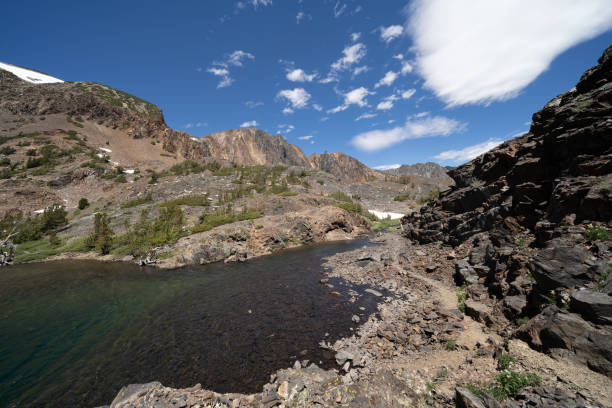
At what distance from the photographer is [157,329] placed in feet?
33.7

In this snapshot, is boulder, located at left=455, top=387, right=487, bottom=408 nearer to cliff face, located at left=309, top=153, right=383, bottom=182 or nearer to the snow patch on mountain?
the snow patch on mountain

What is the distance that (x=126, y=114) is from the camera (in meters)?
73.2

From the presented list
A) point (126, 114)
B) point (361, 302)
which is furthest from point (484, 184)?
point (126, 114)

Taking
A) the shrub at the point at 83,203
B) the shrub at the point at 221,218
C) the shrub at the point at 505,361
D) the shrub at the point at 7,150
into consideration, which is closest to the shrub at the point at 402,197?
the shrub at the point at 221,218

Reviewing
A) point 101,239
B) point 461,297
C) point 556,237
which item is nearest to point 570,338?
point 556,237

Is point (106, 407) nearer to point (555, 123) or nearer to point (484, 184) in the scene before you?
point (555, 123)

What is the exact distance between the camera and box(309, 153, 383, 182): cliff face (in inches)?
6211

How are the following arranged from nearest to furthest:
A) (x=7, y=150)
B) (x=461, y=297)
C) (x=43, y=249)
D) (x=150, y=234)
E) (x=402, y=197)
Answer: (x=461, y=297) < (x=150, y=234) < (x=43, y=249) < (x=7, y=150) < (x=402, y=197)

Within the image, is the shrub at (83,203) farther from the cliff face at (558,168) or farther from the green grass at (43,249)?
the cliff face at (558,168)

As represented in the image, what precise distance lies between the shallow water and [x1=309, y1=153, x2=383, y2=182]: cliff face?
145m

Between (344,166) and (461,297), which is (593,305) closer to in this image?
(461,297)

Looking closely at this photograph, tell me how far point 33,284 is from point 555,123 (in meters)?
37.4

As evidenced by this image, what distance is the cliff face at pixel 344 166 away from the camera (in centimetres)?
15775

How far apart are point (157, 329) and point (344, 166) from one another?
15880 cm
